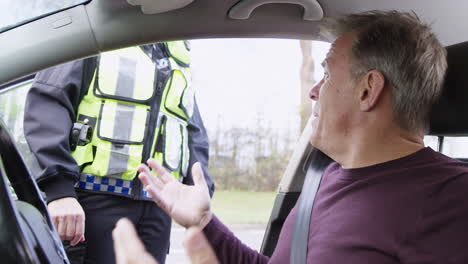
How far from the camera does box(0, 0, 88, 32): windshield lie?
1121 millimetres

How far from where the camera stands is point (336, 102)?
1.35 m

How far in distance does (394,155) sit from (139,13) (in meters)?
0.70

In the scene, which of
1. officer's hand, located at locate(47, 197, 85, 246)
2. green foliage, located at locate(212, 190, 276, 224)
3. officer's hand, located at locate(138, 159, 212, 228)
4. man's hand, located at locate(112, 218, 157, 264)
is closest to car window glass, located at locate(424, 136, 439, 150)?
officer's hand, located at locate(138, 159, 212, 228)

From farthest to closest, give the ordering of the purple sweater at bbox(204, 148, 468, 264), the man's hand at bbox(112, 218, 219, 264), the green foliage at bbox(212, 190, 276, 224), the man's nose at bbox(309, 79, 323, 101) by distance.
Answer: the green foliage at bbox(212, 190, 276, 224) < the man's nose at bbox(309, 79, 323, 101) < the man's hand at bbox(112, 218, 219, 264) < the purple sweater at bbox(204, 148, 468, 264)

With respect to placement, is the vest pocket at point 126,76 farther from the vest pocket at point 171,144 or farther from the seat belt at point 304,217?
the seat belt at point 304,217

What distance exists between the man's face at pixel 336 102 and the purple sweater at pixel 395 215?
3.7 inches

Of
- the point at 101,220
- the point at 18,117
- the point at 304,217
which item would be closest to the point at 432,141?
the point at 304,217

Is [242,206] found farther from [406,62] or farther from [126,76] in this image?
[406,62]

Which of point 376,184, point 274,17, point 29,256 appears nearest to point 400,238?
→ point 376,184

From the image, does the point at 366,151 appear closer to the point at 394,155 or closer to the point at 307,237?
the point at 394,155

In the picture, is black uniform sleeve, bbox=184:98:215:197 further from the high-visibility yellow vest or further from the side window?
the side window

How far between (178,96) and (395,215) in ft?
3.05

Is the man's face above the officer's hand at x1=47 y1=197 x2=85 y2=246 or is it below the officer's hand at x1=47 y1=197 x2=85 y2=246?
above

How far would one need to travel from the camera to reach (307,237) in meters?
1.32
